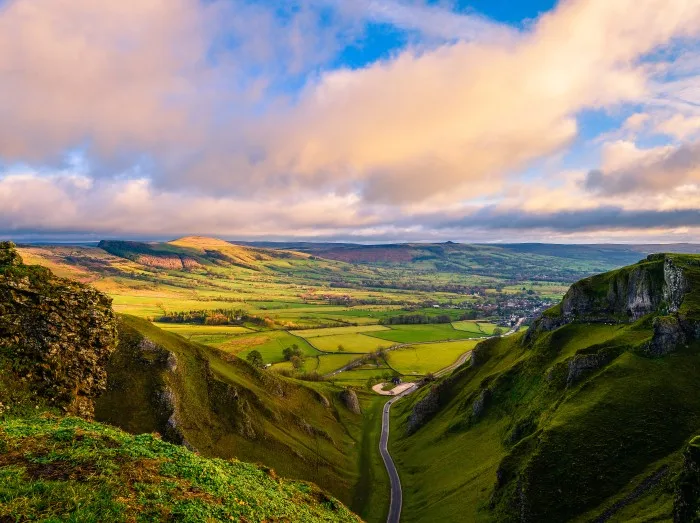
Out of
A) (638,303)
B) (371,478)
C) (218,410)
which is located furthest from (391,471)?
(638,303)

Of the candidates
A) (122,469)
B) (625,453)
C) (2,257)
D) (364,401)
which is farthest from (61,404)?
(364,401)

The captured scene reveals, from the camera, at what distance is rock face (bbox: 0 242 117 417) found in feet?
133

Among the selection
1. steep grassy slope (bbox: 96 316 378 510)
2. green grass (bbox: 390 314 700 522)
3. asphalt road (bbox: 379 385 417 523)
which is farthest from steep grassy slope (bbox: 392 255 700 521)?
steep grassy slope (bbox: 96 316 378 510)

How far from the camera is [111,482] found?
23.6m

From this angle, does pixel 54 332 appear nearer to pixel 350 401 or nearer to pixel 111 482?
pixel 111 482

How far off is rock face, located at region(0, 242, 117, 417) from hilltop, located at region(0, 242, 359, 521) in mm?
120

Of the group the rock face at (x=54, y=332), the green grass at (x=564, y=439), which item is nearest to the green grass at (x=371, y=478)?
the green grass at (x=564, y=439)

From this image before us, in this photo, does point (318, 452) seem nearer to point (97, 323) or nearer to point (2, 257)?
point (97, 323)

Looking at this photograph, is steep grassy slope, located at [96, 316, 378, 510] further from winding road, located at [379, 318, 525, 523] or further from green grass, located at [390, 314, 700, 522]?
green grass, located at [390, 314, 700, 522]

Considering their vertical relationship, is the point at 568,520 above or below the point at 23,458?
below

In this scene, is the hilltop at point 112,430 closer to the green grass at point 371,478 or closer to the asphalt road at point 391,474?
the green grass at point 371,478

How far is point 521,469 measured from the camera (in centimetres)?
7494

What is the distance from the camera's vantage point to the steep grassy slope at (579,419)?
66125 millimetres

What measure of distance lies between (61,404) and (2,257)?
64.9 ft
